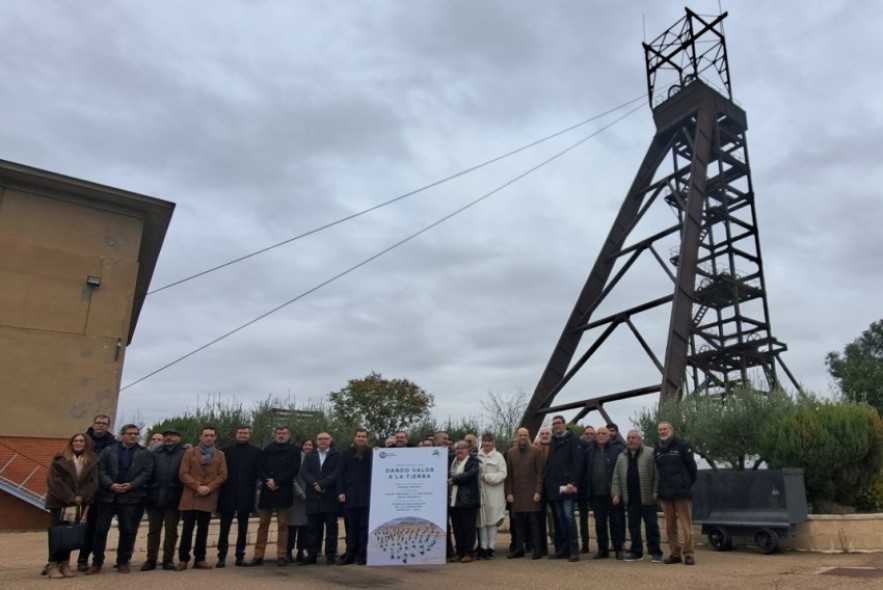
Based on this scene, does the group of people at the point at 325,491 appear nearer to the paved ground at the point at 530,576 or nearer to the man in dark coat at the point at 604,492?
the man in dark coat at the point at 604,492

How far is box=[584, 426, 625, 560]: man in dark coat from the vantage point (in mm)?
8047

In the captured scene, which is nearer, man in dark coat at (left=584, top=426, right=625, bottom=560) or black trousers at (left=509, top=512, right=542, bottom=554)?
man in dark coat at (left=584, top=426, right=625, bottom=560)

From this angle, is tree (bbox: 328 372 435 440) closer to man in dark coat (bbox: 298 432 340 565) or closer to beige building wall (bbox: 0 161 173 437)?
beige building wall (bbox: 0 161 173 437)

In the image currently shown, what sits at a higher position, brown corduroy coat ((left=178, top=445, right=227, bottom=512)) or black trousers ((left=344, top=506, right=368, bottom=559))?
brown corduroy coat ((left=178, top=445, right=227, bottom=512))

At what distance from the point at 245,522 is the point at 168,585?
1757mm

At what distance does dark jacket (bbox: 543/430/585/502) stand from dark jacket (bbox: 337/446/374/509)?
7.40 feet

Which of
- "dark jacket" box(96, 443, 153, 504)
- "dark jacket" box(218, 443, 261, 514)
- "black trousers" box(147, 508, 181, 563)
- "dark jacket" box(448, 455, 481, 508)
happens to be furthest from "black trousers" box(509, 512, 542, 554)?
"dark jacket" box(96, 443, 153, 504)

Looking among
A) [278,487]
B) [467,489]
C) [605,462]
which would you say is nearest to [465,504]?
[467,489]

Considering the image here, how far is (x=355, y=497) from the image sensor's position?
7824 millimetres

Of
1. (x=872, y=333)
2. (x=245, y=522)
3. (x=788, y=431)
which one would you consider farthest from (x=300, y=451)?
(x=872, y=333)

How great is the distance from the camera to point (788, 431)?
9.51 meters

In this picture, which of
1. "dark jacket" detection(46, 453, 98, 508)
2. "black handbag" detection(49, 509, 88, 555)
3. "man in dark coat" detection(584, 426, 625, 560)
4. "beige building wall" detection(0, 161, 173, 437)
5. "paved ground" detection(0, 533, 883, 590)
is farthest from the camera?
"beige building wall" detection(0, 161, 173, 437)

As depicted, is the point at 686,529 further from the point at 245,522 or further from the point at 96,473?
the point at 96,473

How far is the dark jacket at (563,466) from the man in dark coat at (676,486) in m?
0.96
